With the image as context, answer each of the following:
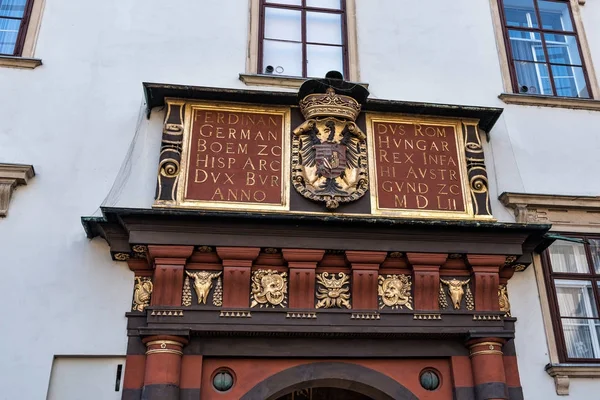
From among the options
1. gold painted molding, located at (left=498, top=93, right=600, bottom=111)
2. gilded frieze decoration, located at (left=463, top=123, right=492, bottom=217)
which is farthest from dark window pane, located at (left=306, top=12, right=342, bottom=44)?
gold painted molding, located at (left=498, top=93, right=600, bottom=111)

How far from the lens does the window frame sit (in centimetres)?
677

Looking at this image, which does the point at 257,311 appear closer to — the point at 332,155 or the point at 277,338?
the point at 277,338

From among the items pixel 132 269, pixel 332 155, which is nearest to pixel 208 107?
pixel 332 155

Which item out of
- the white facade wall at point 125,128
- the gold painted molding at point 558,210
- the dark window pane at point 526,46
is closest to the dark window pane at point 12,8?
the white facade wall at point 125,128

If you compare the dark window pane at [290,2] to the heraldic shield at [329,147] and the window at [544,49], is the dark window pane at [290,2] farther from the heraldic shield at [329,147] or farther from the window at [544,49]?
the window at [544,49]

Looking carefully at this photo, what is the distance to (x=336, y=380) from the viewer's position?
20.8ft

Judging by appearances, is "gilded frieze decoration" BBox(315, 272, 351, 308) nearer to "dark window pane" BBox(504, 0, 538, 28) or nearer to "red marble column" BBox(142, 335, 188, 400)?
"red marble column" BBox(142, 335, 188, 400)

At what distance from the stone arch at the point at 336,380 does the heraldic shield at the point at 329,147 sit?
1.67m

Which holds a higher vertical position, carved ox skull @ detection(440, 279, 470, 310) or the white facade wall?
the white facade wall

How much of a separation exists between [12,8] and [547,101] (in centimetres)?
653

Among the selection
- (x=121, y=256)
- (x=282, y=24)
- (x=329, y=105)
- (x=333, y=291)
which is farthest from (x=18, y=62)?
(x=333, y=291)

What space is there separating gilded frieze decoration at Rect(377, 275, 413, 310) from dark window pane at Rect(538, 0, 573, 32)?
14.6 ft

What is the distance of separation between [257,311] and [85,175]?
2.34 m

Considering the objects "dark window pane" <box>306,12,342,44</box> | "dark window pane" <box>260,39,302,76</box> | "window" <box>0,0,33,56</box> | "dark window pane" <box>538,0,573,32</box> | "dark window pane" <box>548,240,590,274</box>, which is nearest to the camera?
"dark window pane" <box>548,240,590,274</box>
